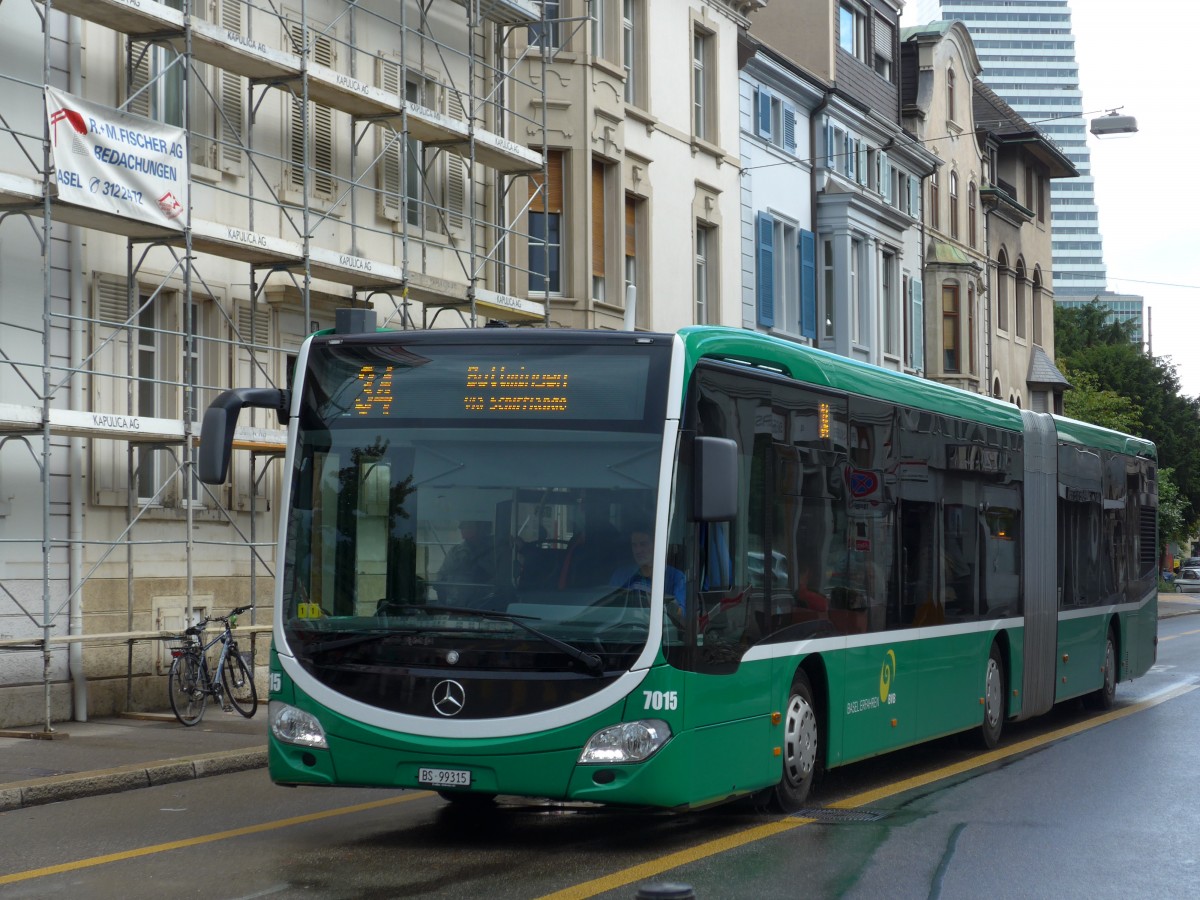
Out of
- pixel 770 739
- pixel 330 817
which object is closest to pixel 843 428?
Answer: pixel 770 739

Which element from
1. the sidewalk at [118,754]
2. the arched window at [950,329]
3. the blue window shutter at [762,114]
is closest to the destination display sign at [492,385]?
the sidewalk at [118,754]

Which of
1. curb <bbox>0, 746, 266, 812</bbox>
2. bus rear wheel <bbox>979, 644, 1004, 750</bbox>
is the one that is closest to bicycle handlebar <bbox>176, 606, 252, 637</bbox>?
curb <bbox>0, 746, 266, 812</bbox>

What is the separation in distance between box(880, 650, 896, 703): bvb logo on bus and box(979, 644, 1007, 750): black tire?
263 centimetres

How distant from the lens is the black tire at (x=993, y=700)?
14.9m

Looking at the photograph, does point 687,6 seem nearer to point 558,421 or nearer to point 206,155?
point 206,155

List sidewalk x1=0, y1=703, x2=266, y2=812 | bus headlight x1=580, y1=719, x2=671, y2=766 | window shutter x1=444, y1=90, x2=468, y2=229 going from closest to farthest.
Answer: bus headlight x1=580, y1=719, x2=671, y2=766 < sidewalk x1=0, y1=703, x2=266, y2=812 < window shutter x1=444, y1=90, x2=468, y2=229

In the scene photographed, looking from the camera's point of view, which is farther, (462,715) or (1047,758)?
(1047,758)

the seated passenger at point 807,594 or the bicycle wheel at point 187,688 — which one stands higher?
the seated passenger at point 807,594

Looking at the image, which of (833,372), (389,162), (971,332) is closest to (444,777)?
(833,372)

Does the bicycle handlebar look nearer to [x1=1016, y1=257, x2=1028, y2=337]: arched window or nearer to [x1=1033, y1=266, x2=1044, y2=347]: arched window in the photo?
[x1=1016, y1=257, x2=1028, y2=337]: arched window

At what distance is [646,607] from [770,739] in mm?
1706

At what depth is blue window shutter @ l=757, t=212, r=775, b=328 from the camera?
3397cm

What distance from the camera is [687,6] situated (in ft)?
103

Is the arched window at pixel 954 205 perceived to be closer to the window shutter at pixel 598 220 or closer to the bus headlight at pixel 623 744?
the window shutter at pixel 598 220
